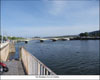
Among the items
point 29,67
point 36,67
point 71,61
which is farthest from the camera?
point 71,61

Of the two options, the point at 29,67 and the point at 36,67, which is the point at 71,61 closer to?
the point at 29,67

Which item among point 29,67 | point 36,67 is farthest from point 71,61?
point 36,67

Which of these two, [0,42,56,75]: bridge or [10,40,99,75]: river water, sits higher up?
[0,42,56,75]: bridge

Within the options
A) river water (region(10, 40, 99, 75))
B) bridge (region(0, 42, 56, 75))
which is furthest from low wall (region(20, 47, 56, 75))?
river water (region(10, 40, 99, 75))

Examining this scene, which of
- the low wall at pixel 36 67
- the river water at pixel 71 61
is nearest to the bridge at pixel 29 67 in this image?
the low wall at pixel 36 67

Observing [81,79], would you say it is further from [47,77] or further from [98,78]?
[47,77]

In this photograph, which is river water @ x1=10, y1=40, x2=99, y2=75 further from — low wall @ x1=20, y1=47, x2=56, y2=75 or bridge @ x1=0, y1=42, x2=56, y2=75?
low wall @ x1=20, y1=47, x2=56, y2=75

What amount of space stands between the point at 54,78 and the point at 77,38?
54.2 metres

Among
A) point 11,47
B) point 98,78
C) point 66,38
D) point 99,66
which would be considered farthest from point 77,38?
point 98,78

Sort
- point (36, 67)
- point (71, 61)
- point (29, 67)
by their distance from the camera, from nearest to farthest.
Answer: point (36, 67)
point (29, 67)
point (71, 61)

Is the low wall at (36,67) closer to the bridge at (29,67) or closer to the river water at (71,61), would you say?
the bridge at (29,67)

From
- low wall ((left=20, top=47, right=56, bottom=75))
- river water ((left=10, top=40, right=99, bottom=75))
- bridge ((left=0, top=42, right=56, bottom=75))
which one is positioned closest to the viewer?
low wall ((left=20, top=47, right=56, bottom=75))

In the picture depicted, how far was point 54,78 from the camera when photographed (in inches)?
40.7

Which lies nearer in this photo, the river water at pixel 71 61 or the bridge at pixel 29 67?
the bridge at pixel 29 67
